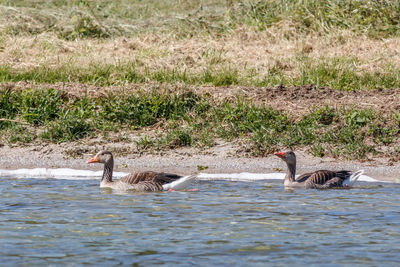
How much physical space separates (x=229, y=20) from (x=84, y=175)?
35.1 ft

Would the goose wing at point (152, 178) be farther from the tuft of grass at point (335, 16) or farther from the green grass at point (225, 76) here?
the tuft of grass at point (335, 16)

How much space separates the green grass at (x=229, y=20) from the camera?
20.4 m

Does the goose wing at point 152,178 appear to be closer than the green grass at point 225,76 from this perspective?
Yes

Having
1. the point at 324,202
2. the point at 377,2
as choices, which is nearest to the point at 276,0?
the point at 377,2

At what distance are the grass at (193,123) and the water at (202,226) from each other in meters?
1.89

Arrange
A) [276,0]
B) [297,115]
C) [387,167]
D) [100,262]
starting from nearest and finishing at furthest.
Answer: [100,262], [387,167], [297,115], [276,0]

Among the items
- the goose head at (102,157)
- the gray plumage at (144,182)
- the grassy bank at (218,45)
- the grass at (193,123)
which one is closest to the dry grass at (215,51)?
the grassy bank at (218,45)

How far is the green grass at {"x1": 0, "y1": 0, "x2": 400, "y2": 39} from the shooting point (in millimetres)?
20391

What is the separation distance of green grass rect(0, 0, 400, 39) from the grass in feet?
22.6

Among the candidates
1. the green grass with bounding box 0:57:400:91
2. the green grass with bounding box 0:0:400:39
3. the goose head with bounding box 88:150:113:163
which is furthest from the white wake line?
the green grass with bounding box 0:0:400:39

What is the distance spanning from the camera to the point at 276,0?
2247cm

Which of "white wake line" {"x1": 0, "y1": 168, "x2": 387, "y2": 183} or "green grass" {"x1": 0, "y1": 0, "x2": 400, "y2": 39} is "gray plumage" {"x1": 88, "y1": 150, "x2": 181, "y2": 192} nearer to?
"white wake line" {"x1": 0, "y1": 168, "x2": 387, "y2": 183}

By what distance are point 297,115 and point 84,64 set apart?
A: 5.99 m

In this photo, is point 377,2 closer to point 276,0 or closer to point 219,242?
point 276,0
